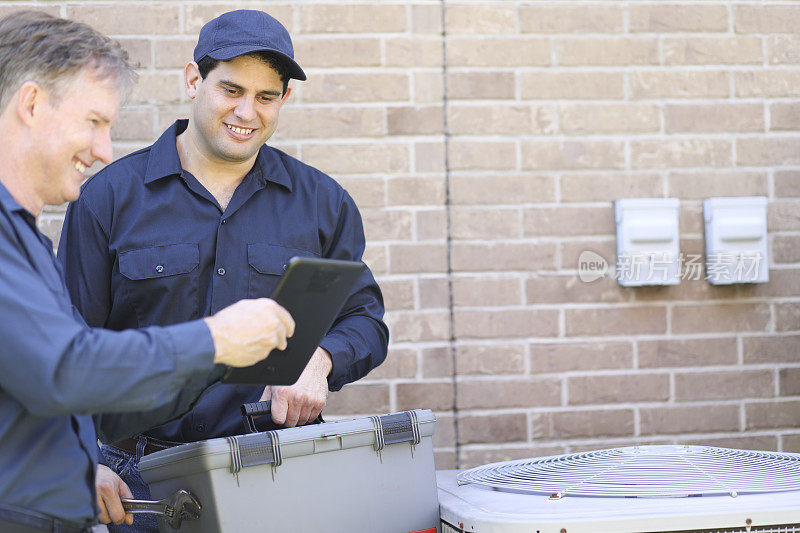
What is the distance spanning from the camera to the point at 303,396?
6.47 feet

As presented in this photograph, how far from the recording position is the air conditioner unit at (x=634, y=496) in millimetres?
1593

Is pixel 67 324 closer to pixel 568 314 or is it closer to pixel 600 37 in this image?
pixel 568 314

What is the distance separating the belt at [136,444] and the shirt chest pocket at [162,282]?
0.27m

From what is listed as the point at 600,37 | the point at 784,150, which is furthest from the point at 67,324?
the point at 784,150

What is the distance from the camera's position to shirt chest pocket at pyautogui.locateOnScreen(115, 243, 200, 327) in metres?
2.14

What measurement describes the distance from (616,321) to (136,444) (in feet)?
5.15

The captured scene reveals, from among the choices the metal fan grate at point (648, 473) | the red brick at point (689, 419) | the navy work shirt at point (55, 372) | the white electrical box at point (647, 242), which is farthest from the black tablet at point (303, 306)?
the red brick at point (689, 419)

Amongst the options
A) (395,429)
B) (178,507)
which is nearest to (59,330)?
(178,507)

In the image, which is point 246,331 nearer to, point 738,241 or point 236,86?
point 236,86

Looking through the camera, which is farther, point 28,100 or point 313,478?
point 313,478

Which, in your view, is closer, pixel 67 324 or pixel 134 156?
pixel 67 324

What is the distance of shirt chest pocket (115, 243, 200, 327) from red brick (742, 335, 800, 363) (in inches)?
71.7

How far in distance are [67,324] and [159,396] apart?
0.55ft

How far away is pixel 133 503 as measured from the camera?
1742 millimetres
